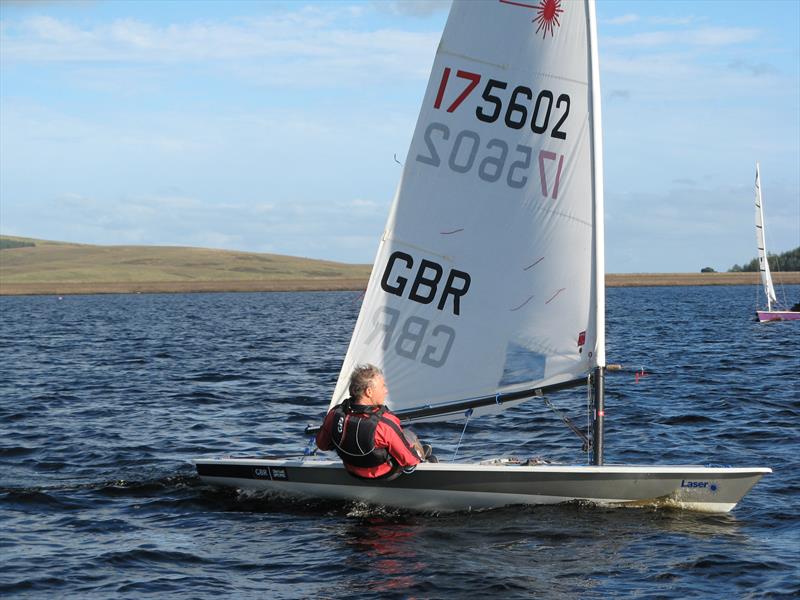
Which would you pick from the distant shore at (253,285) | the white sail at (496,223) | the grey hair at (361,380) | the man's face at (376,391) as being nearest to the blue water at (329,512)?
the man's face at (376,391)

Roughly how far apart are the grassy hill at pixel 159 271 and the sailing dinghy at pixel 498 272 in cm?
13007

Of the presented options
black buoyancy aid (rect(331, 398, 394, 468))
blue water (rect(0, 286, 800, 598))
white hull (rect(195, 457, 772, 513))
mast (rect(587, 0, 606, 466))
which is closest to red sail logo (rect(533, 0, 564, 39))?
mast (rect(587, 0, 606, 466))

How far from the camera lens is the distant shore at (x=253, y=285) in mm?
136000

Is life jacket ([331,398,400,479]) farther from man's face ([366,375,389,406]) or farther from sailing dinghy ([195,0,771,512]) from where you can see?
sailing dinghy ([195,0,771,512])

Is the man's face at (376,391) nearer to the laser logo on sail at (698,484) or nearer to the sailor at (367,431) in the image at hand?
the sailor at (367,431)

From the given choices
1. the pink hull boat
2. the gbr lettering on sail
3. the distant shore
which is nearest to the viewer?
the gbr lettering on sail

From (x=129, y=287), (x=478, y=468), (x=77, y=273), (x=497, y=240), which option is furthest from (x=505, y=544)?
(x=77, y=273)

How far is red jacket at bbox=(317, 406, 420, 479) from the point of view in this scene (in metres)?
11.1

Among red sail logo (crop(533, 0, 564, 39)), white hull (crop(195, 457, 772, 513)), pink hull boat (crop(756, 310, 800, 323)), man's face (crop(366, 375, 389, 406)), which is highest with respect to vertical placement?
red sail logo (crop(533, 0, 564, 39))

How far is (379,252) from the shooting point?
12336mm

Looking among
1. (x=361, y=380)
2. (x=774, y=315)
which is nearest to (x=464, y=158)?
(x=361, y=380)

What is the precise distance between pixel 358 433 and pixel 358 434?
1cm

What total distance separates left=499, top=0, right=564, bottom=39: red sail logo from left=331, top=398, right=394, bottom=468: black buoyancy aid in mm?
4567

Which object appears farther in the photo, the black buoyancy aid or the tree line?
the tree line
